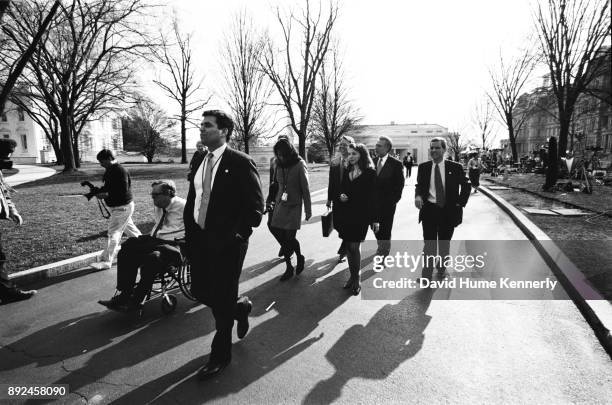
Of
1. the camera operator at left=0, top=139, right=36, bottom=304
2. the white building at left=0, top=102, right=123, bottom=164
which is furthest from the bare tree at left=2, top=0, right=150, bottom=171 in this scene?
the white building at left=0, top=102, right=123, bottom=164

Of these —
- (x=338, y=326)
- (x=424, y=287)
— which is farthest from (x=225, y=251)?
(x=424, y=287)

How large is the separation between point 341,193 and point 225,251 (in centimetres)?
228

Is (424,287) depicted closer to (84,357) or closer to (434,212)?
(434,212)

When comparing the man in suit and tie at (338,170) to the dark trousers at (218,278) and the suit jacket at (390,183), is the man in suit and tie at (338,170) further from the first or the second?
the dark trousers at (218,278)

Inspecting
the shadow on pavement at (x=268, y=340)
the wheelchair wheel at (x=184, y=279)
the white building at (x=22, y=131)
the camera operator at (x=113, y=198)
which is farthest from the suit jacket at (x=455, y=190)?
the white building at (x=22, y=131)

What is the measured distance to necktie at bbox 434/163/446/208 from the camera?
493cm

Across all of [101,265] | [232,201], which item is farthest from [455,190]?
[101,265]

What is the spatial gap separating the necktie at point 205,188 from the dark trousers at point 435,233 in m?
3.16

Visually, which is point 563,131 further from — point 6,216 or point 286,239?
point 6,216

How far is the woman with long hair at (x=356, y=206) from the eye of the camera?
15.3ft

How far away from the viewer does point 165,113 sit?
5766cm

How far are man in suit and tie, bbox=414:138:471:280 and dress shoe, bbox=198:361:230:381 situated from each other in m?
3.09

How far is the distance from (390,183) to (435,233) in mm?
1331

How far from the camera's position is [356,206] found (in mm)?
4699
